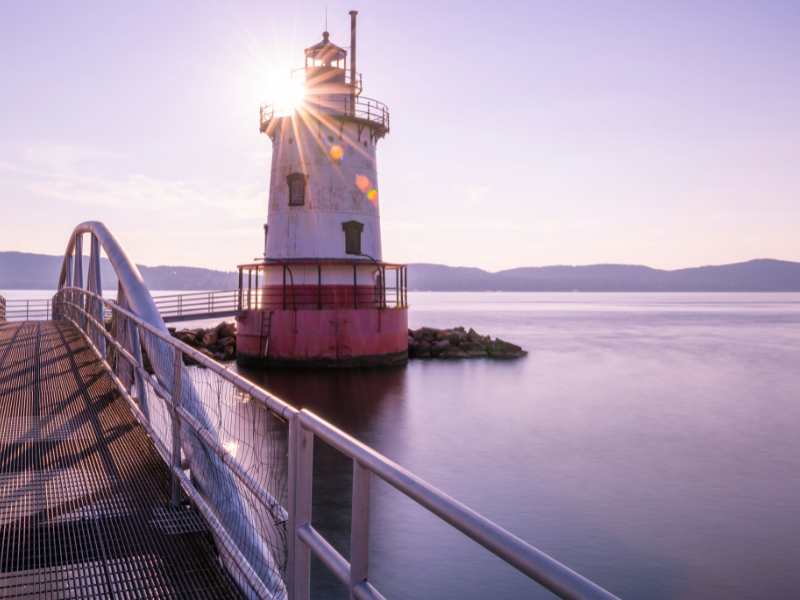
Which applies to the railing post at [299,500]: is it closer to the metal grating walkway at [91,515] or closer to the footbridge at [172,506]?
the footbridge at [172,506]

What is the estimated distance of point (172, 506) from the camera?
4.30 m

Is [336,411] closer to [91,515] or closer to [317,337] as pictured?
[317,337]

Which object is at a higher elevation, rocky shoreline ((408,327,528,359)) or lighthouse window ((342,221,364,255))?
lighthouse window ((342,221,364,255))

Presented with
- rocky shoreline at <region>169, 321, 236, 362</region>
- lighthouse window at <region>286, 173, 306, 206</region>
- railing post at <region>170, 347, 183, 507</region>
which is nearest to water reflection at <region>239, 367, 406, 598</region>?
railing post at <region>170, 347, 183, 507</region>

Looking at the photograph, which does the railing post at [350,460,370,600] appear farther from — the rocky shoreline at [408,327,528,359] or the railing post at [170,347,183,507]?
the rocky shoreline at [408,327,528,359]

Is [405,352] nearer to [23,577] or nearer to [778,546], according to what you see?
[778,546]

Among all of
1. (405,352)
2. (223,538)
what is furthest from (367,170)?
(223,538)

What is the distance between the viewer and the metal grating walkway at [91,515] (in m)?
3.45

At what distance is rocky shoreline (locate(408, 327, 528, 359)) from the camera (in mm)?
33062

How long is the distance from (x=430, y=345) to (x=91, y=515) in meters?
29.3

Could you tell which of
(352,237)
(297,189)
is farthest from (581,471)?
(297,189)

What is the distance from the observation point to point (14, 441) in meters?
5.69

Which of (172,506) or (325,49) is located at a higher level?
(325,49)

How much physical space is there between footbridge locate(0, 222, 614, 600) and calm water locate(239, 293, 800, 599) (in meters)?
3.89
